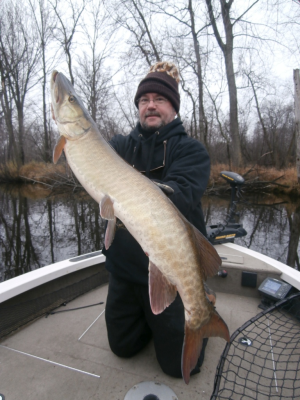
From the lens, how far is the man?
1969 mm

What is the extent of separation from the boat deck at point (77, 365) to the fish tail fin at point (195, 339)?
69 cm

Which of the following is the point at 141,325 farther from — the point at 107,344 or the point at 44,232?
the point at 44,232

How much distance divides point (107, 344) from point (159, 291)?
124cm

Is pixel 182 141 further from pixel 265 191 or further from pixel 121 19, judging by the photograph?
pixel 121 19

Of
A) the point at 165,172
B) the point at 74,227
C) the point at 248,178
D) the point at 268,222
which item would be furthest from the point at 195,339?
the point at 248,178

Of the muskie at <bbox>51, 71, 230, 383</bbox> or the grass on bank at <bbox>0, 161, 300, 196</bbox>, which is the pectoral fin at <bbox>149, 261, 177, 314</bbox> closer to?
the muskie at <bbox>51, 71, 230, 383</bbox>

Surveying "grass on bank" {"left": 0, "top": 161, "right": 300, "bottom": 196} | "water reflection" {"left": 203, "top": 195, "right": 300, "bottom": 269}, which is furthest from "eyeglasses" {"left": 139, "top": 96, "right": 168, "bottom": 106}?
"grass on bank" {"left": 0, "top": 161, "right": 300, "bottom": 196}

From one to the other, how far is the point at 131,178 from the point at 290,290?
2189mm

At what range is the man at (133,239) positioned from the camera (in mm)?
1969

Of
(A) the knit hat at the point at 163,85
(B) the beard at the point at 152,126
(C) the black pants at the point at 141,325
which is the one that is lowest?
(C) the black pants at the point at 141,325

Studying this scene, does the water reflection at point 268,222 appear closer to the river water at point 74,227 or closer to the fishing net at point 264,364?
the river water at point 74,227

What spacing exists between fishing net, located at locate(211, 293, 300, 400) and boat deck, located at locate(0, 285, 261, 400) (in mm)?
165

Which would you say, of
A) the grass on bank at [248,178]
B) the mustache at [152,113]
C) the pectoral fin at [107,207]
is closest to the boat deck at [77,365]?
the pectoral fin at [107,207]

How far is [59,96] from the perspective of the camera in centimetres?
168
